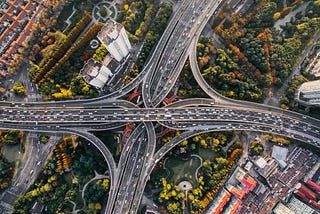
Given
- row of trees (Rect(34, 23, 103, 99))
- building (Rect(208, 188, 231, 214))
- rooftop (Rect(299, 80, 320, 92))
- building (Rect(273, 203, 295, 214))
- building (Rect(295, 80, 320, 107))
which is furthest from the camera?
row of trees (Rect(34, 23, 103, 99))

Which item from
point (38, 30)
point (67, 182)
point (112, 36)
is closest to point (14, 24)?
point (38, 30)

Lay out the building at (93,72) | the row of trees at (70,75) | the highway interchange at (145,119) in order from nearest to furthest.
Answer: the building at (93,72) < the highway interchange at (145,119) < the row of trees at (70,75)

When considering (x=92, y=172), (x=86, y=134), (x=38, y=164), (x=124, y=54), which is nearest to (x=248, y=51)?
(x=124, y=54)

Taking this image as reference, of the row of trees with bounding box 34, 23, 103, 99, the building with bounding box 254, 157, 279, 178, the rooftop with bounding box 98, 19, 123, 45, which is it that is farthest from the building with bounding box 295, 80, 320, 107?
the row of trees with bounding box 34, 23, 103, 99

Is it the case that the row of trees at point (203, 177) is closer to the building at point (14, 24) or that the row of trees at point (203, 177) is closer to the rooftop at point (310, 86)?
the rooftop at point (310, 86)

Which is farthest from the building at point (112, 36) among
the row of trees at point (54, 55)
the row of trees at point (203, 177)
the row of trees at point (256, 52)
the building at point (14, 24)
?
the row of trees at point (203, 177)

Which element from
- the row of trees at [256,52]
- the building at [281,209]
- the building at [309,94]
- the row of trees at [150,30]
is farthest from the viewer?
the row of trees at [150,30]

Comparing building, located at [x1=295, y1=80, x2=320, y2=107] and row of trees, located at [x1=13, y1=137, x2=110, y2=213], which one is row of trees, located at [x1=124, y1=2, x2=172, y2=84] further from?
building, located at [x1=295, y1=80, x2=320, y2=107]
